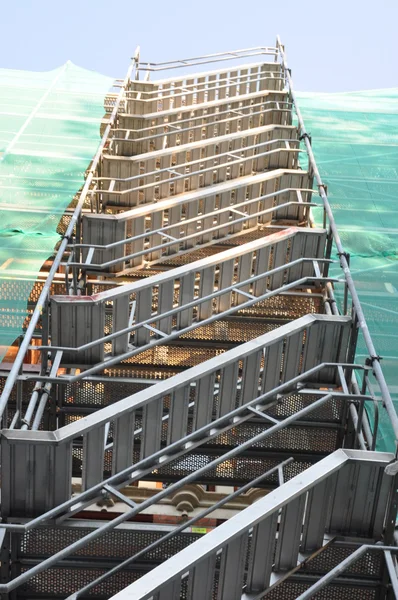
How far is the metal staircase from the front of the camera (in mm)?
7609

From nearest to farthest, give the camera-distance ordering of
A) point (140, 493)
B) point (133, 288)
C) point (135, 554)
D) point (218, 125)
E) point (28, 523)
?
point (28, 523) → point (135, 554) → point (133, 288) → point (140, 493) → point (218, 125)

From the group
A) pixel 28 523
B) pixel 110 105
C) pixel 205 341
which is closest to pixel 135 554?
pixel 28 523

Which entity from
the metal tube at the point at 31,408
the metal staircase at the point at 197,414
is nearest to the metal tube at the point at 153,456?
the metal staircase at the point at 197,414

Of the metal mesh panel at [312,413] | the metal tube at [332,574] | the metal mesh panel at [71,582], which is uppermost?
the metal mesh panel at [312,413]

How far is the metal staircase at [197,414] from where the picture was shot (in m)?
7.61

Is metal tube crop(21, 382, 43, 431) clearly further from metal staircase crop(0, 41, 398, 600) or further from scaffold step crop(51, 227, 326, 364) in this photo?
scaffold step crop(51, 227, 326, 364)

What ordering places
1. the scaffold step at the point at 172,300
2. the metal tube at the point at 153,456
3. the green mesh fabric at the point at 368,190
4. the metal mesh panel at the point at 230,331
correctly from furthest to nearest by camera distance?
the green mesh fabric at the point at 368,190, the metal mesh panel at the point at 230,331, the scaffold step at the point at 172,300, the metal tube at the point at 153,456

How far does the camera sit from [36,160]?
1650 cm

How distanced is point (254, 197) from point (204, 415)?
6.09m

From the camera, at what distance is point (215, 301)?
Result: 448 inches

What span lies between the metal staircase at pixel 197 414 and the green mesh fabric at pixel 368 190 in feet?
2.81

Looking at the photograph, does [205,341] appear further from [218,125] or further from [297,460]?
[218,125]

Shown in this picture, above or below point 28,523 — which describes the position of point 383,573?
below

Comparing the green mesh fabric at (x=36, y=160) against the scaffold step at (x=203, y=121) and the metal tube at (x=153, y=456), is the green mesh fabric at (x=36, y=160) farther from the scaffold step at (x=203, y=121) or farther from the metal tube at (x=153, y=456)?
the metal tube at (x=153, y=456)
